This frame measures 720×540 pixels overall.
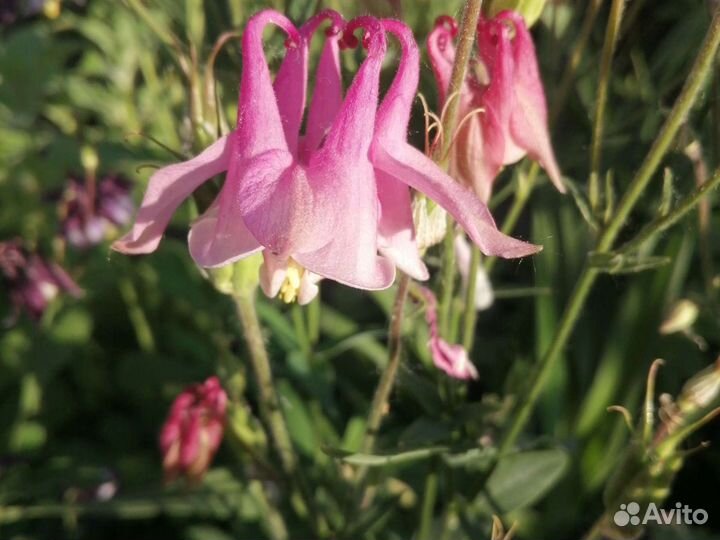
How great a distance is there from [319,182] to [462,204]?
12cm

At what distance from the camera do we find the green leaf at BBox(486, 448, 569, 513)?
1.24 meters

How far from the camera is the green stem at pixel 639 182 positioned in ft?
2.49

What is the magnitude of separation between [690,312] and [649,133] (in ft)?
1.07

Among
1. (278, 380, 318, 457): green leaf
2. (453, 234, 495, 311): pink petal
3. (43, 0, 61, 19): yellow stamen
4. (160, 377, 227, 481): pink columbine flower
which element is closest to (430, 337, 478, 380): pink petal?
(453, 234, 495, 311): pink petal

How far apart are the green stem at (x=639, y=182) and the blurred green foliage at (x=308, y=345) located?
2.0 inches

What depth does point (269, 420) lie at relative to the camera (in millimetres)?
1086

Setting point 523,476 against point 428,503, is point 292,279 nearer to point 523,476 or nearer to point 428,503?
point 428,503

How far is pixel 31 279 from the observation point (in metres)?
1.54

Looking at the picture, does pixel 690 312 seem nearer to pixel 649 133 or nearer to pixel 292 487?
pixel 649 133

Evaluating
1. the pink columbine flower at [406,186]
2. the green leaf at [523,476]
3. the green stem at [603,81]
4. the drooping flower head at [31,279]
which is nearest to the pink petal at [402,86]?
the pink columbine flower at [406,186]

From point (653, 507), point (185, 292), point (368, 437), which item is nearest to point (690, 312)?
point (653, 507)

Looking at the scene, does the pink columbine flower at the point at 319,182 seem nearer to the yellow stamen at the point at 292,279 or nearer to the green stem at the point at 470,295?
the yellow stamen at the point at 292,279

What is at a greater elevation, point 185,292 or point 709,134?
point 709,134

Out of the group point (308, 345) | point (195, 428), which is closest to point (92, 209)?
point (308, 345)
